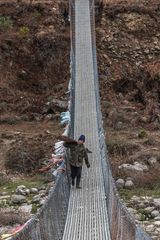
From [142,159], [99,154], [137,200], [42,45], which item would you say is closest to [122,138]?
[142,159]

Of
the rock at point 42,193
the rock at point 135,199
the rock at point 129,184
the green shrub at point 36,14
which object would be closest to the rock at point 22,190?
the rock at point 42,193

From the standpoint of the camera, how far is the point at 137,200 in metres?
11.0

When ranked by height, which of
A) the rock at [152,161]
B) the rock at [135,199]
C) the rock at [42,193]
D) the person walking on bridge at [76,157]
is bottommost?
the rock at [135,199]

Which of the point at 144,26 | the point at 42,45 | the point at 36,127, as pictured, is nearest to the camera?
the point at 36,127

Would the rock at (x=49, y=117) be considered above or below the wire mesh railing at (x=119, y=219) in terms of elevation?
above

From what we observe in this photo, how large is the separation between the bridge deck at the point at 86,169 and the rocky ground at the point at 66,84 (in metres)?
0.67

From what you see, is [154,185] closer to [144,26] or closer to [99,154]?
[99,154]

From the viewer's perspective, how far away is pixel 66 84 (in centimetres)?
2103

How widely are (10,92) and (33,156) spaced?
20.6 ft

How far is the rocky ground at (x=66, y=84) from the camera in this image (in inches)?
546

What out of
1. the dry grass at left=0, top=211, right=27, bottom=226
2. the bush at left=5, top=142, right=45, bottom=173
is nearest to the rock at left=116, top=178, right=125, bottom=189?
the bush at left=5, top=142, right=45, bottom=173

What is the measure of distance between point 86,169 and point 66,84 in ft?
30.6

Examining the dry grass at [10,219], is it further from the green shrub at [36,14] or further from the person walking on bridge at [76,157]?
the green shrub at [36,14]

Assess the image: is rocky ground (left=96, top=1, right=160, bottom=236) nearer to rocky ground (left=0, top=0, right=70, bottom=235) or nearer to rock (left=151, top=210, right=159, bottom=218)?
rock (left=151, top=210, right=159, bottom=218)
